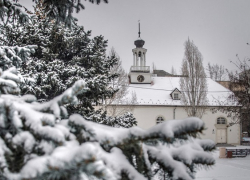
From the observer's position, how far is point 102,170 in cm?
87

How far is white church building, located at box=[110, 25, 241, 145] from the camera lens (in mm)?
27422

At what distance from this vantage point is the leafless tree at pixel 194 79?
24.6 metres

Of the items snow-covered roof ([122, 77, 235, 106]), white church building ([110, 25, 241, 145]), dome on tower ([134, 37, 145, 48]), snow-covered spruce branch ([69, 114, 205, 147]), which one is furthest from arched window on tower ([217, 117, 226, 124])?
snow-covered spruce branch ([69, 114, 205, 147])

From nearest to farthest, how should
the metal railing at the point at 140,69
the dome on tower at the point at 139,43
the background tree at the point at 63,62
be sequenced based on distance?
the background tree at the point at 63,62
the metal railing at the point at 140,69
the dome on tower at the point at 139,43

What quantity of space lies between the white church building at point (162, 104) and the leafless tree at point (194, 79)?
2375 mm

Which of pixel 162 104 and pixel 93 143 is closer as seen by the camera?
pixel 93 143

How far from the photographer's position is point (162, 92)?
2925 centimetres

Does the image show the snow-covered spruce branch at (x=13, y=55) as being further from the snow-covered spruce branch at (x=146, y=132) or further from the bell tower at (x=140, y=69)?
the bell tower at (x=140, y=69)

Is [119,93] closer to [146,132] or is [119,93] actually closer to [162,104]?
[162,104]

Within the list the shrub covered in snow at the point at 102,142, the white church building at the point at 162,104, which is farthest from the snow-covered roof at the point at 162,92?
the shrub covered in snow at the point at 102,142

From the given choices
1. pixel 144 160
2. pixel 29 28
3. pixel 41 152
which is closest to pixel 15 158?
pixel 41 152

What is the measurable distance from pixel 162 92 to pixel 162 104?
83.6 inches

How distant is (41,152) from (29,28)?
347 inches

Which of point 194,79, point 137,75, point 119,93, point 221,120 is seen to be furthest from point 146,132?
point 221,120
